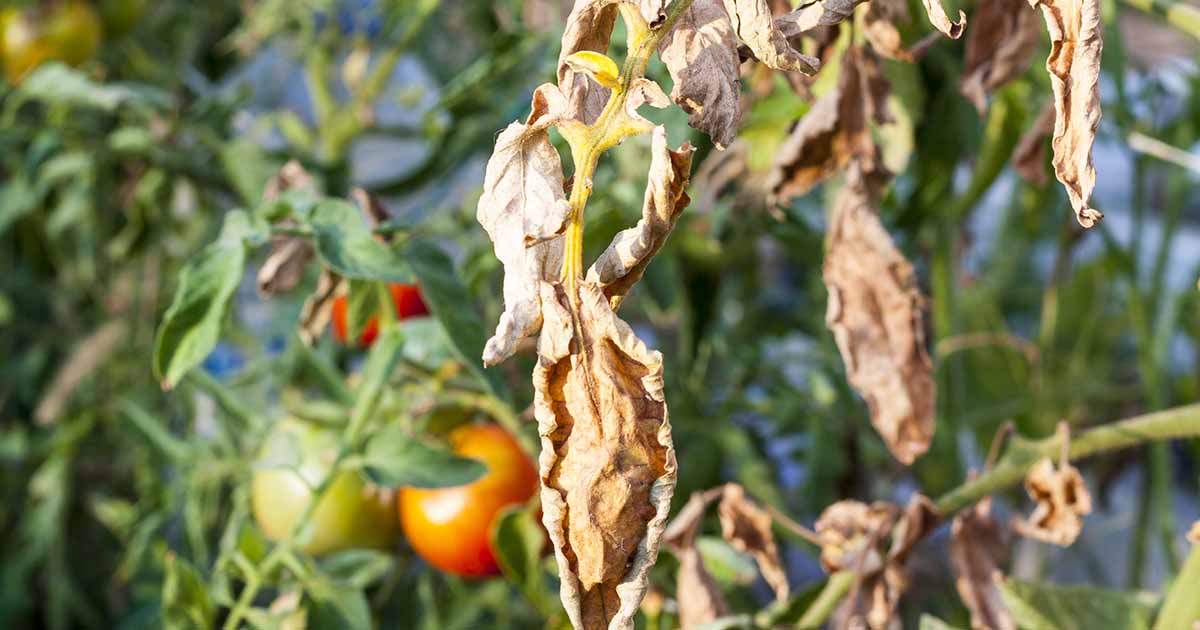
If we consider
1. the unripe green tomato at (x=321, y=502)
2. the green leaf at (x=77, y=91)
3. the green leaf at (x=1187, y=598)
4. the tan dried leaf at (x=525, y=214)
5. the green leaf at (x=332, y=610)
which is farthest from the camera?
the green leaf at (x=77, y=91)

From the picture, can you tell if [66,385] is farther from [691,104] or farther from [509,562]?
[691,104]

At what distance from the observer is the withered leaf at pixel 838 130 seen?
451mm

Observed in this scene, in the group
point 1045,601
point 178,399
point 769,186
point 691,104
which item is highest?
point 691,104

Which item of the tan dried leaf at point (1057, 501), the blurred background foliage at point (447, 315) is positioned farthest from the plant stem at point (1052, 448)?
the blurred background foliage at point (447, 315)

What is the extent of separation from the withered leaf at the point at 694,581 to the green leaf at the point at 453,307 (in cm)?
9

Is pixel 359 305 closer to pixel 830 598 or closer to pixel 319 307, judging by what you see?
pixel 319 307

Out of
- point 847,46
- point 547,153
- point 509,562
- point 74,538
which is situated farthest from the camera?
point 74,538

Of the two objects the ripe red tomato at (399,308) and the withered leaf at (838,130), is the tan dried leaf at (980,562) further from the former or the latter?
the ripe red tomato at (399,308)

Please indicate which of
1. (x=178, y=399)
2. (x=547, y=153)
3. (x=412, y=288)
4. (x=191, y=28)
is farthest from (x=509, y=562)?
(x=191, y=28)

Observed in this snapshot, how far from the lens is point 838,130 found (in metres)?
0.46

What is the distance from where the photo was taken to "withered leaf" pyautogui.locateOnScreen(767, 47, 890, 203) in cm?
45

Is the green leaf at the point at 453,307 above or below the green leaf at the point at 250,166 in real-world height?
above

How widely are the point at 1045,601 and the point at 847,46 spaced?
234mm

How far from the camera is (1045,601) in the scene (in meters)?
0.48
